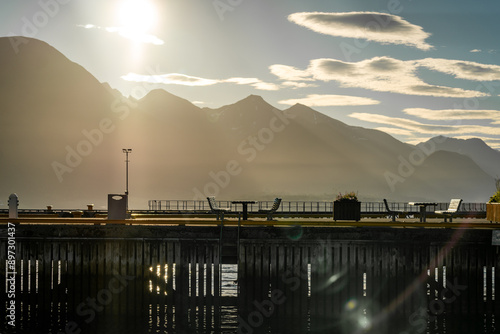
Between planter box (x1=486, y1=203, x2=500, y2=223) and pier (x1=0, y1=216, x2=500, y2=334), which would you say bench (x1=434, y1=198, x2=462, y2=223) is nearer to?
planter box (x1=486, y1=203, x2=500, y2=223)

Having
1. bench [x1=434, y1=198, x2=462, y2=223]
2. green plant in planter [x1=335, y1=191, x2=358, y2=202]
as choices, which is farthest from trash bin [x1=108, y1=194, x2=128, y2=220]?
bench [x1=434, y1=198, x2=462, y2=223]

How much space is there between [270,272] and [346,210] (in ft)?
23.8

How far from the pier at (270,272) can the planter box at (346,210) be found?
463 centimetres

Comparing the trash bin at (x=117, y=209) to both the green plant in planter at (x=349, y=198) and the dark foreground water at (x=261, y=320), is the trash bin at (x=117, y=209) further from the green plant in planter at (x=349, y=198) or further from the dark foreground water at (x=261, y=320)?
the green plant in planter at (x=349, y=198)

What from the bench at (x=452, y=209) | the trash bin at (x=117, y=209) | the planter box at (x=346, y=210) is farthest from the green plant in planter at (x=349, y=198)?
the trash bin at (x=117, y=209)

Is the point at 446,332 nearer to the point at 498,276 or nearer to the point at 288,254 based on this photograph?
the point at 498,276

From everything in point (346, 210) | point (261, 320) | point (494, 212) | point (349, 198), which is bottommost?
point (261, 320)

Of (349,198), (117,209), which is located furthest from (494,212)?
(117,209)

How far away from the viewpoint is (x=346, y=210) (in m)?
30.2

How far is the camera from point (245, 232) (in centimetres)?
→ 2450

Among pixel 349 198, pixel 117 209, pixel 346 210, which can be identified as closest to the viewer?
pixel 117 209

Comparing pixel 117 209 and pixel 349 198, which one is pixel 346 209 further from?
pixel 117 209

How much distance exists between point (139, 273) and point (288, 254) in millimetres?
6051

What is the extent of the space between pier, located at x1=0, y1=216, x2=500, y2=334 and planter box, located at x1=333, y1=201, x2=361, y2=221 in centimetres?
463
